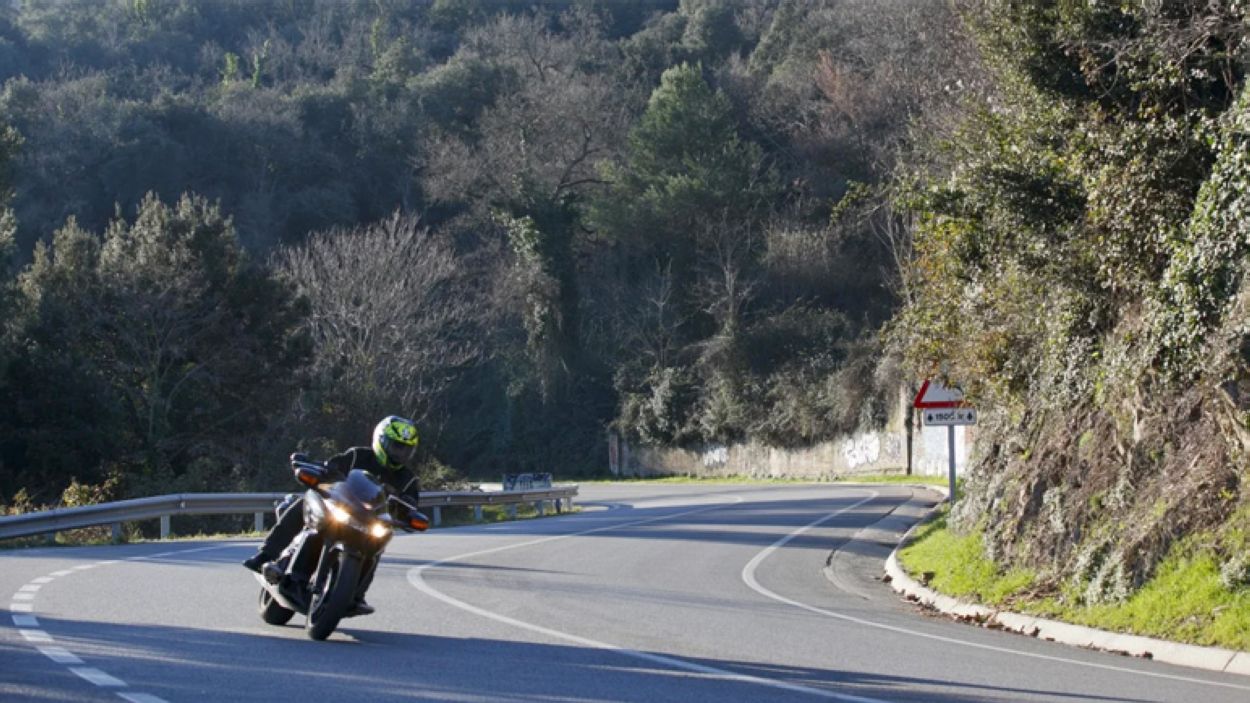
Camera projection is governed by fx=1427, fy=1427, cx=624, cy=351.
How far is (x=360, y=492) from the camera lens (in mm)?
9711

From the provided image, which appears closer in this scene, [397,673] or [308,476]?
[397,673]

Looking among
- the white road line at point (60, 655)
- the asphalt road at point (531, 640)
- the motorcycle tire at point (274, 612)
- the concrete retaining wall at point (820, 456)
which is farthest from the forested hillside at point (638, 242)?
the white road line at point (60, 655)

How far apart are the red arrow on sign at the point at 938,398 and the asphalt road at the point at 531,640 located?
4494 millimetres

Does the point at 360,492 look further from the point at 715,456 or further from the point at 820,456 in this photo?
the point at 715,456

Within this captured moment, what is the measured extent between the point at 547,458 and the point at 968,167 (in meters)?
48.0

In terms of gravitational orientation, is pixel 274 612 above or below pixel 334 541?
below

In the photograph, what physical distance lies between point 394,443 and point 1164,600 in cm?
663

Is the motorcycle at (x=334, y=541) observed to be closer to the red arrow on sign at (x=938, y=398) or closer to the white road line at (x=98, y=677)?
the white road line at (x=98, y=677)

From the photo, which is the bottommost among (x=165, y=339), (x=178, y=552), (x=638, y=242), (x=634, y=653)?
(x=634, y=653)

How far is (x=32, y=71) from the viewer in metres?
74.4

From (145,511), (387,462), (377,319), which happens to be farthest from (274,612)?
(377,319)

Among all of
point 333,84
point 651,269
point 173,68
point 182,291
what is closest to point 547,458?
point 651,269

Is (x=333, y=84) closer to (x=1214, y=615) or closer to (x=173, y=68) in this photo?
(x=173, y=68)

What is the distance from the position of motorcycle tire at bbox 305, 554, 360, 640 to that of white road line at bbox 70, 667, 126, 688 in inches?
69.5
